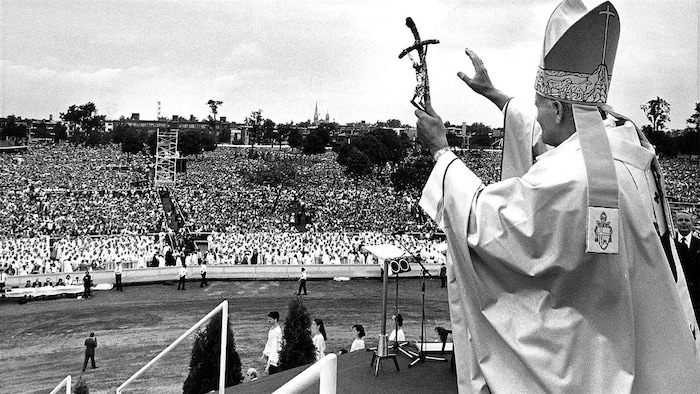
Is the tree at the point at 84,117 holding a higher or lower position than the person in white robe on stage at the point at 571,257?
higher

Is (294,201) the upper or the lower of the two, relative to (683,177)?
lower

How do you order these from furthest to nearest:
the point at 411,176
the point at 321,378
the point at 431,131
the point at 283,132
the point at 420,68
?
the point at 283,132 → the point at 411,176 → the point at 420,68 → the point at 431,131 → the point at 321,378

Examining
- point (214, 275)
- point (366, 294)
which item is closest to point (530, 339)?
point (366, 294)

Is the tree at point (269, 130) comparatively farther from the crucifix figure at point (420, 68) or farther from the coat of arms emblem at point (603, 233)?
the coat of arms emblem at point (603, 233)

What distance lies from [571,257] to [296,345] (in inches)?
288

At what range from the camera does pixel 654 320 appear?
1.60 m

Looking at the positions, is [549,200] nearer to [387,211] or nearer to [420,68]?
[420,68]

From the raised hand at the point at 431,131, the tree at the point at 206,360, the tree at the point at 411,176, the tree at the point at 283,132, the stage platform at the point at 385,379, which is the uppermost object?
the tree at the point at 283,132

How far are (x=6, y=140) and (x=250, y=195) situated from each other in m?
54.3

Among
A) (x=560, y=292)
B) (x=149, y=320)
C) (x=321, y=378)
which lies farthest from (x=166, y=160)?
(x=321, y=378)

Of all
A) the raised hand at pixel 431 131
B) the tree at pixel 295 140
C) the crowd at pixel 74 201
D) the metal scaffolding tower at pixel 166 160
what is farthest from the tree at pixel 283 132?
the raised hand at pixel 431 131

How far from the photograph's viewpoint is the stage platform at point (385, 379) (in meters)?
5.18

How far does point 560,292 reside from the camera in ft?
5.13

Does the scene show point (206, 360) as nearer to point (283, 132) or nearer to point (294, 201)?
point (294, 201)
